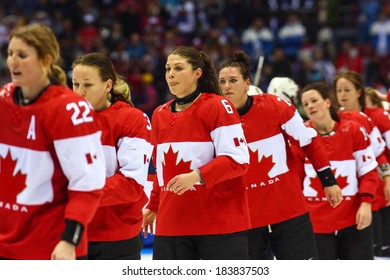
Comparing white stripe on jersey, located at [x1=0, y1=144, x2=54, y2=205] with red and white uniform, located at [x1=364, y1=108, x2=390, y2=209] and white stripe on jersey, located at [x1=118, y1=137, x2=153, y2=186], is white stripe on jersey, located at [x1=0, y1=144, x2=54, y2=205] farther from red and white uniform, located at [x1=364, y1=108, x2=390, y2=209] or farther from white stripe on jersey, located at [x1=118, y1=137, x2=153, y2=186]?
red and white uniform, located at [x1=364, y1=108, x2=390, y2=209]

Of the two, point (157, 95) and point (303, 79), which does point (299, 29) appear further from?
point (157, 95)

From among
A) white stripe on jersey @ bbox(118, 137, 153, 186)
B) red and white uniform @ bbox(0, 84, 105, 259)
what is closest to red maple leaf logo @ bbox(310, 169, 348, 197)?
white stripe on jersey @ bbox(118, 137, 153, 186)

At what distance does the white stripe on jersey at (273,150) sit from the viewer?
5.07 m

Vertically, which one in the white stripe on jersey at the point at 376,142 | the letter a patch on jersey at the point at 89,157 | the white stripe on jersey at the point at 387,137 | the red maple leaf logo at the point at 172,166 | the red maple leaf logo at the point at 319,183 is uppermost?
the white stripe on jersey at the point at 387,137

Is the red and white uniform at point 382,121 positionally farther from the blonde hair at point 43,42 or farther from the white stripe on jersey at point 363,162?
the blonde hair at point 43,42

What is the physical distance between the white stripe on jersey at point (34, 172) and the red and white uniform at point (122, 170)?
0.85 meters

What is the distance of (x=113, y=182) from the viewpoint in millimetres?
4098

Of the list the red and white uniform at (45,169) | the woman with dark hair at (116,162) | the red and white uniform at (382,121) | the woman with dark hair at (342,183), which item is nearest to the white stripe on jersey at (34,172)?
the red and white uniform at (45,169)

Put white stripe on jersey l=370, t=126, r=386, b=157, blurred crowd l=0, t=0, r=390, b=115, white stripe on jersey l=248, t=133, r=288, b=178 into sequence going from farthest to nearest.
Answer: blurred crowd l=0, t=0, r=390, b=115
white stripe on jersey l=370, t=126, r=386, b=157
white stripe on jersey l=248, t=133, r=288, b=178

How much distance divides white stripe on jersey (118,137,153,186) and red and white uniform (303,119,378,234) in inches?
77.6

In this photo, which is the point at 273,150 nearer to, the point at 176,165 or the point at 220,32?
the point at 176,165

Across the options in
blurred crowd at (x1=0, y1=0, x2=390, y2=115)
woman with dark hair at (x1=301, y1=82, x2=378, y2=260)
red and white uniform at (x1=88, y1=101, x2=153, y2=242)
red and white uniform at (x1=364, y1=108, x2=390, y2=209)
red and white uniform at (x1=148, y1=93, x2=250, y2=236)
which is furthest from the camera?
blurred crowd at (x1=0, y1=0, x2=390, y2=115)

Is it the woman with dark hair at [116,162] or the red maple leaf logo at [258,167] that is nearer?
the woman with dark hair at [116,162]

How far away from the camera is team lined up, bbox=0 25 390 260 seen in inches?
126
